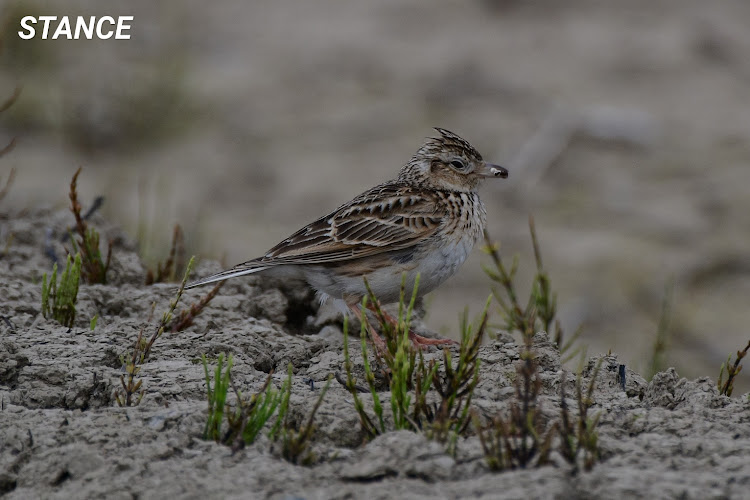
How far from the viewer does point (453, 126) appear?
12.3 m

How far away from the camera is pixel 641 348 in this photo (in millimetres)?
9305

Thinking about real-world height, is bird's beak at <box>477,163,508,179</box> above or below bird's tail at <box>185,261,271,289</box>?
above

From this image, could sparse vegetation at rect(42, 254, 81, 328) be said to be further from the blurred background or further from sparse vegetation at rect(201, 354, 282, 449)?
the blurred background

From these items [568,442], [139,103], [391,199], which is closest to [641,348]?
[391,199]

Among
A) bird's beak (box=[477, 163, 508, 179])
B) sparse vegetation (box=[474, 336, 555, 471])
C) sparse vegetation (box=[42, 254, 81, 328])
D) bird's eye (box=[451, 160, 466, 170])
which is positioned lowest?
sparse vegetation (box=[474, 336, 555, 471])

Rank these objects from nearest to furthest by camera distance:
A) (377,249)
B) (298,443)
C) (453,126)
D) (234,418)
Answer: (298,443)
(234,418)
(377,249)
(453,126)

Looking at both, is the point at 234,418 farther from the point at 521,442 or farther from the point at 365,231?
the point at 365,231

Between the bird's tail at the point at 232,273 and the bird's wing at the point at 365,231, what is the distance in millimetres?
68

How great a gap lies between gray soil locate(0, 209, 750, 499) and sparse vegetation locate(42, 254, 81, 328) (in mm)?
81

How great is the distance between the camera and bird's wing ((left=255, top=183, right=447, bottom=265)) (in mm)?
5887

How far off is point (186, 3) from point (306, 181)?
5.50m

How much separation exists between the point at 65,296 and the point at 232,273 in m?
0.87

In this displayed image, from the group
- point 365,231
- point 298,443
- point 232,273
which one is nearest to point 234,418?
point 298,443

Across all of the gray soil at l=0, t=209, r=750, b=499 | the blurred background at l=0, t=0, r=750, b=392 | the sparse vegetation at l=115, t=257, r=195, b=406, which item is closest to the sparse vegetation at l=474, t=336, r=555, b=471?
the gray soil at l=0, t=209, r=750, b=499
